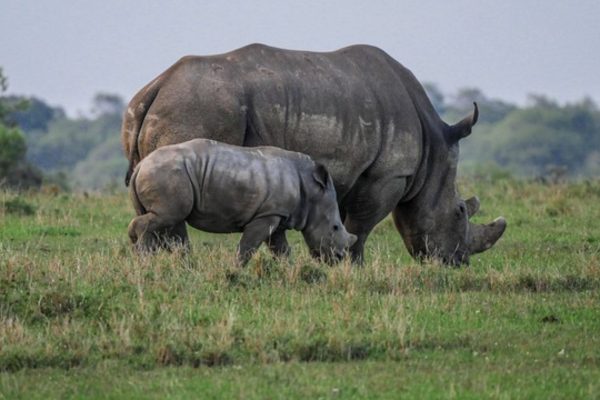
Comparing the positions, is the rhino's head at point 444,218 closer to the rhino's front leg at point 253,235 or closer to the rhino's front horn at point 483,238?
the rhino's front horn at point 483,238

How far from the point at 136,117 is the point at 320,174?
1.67m

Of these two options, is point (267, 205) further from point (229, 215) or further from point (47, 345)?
point (47, 345)

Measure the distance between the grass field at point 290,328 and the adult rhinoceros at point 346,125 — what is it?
1.15 metres

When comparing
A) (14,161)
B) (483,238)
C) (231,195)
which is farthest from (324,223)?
(14,161)

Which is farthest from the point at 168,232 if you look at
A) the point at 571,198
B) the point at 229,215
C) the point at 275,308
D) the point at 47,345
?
the point at 571,198

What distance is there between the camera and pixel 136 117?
13.4m

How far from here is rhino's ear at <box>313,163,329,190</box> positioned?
13.0 meters

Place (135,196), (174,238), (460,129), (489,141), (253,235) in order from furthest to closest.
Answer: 1. (489,141)
2. (460,129)
3. (174,238)
4. (253,235)
5. (135,196)

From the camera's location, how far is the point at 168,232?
1288cm

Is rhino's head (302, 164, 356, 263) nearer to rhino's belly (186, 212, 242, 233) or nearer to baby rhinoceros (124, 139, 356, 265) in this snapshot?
baby rhinoceros (124, 139, 356, 265)

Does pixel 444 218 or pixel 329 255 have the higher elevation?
pixel 444 218

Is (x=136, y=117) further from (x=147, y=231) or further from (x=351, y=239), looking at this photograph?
(x=351, y=239)

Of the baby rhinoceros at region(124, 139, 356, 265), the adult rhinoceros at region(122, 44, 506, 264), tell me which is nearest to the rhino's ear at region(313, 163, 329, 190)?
the baby rhinoceros at region(124, 139, 356, 265)

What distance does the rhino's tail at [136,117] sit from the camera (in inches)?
525
